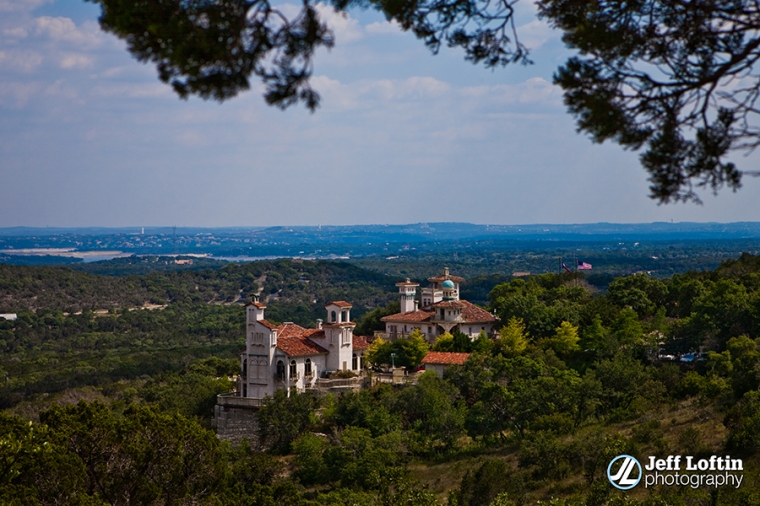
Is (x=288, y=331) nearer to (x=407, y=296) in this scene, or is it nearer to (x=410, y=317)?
(x=410, y=317)

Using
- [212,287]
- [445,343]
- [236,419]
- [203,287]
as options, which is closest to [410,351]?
[445,343]

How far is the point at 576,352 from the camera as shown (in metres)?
43.1

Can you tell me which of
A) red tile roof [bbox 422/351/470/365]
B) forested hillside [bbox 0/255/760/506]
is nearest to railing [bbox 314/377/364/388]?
forested hillside [bbox 0/255/760/506]

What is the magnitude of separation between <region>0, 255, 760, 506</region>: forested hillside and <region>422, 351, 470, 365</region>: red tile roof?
0.60 meters

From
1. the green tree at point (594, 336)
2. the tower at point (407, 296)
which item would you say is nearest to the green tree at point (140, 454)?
the green tree at point (594, 336)

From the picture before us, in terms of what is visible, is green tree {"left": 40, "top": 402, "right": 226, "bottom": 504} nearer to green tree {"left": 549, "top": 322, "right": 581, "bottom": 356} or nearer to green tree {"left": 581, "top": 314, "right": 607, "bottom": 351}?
green tree {"left": 549, "top": 322, "right": 581, "bottom": 356}

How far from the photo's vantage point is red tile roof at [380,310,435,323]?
152ft

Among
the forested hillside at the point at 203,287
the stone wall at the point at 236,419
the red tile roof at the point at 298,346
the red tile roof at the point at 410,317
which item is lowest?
the forested hillside at the point at 203,287

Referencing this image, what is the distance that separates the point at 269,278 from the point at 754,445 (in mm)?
137466

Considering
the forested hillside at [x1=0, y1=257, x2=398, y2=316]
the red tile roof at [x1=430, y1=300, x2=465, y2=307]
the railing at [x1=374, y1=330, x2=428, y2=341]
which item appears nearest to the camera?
the red tile roof at [x1=430, y1=300, x2=465, y2=307]

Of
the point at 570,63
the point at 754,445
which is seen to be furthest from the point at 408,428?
the point at 570,63

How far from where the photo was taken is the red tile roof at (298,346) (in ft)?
133

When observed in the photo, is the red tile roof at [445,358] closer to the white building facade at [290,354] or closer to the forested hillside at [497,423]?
the forested hillside at [497,423]

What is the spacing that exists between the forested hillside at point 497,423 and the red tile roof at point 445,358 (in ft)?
1.97
